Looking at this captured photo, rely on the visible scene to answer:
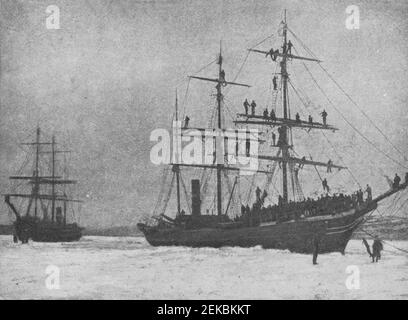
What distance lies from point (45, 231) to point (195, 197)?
37.6 feet

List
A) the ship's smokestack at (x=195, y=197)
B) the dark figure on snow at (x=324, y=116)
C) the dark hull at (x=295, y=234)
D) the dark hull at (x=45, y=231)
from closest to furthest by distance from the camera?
the dark figure on snow at (x=324, y=116)
the dark hull at (x=295, y=234)
the ship's smokestack at (x=195, y=197)
the dark hull at (x=45, y=231)

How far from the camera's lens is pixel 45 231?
36.8 m

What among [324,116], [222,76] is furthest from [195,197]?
[324,116]

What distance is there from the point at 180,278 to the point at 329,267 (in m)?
5.03

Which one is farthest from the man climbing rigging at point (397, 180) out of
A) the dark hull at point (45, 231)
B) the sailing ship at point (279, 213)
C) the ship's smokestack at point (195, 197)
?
the dark hull at point (45, 231)

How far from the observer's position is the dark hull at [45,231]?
1307 inches

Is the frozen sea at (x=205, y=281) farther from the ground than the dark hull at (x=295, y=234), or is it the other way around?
the dark hull at (x=295, y=234)

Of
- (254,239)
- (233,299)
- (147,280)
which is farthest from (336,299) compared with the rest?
(254,239)

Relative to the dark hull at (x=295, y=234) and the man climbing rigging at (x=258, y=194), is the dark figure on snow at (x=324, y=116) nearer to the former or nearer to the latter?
the dark hull at (x=295, y=234)

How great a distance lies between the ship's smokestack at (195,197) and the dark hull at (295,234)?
167cm

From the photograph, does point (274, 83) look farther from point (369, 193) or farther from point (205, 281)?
point (205, 281)

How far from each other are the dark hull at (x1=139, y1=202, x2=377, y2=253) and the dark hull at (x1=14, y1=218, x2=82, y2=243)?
10.5m
